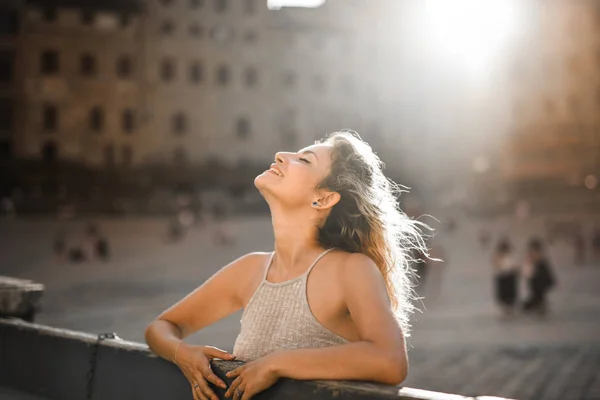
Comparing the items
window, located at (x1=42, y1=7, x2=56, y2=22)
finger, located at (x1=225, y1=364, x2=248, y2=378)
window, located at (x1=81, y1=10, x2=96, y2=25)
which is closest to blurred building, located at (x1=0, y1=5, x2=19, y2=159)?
window, located at (x1=42, y1=7, x2=56, y2=22)

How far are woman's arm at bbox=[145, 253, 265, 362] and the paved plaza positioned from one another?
462cm

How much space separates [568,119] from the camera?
60031 mm

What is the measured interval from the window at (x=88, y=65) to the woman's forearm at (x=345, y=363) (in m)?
52.6

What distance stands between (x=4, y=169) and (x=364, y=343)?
159 feet

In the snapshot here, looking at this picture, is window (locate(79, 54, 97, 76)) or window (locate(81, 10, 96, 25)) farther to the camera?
window (locate(79, 54, 97, 76))

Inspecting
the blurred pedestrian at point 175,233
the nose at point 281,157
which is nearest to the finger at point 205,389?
the nose at point 281,157

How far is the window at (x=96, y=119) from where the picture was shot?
170ft

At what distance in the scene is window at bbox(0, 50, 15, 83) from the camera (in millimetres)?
49125

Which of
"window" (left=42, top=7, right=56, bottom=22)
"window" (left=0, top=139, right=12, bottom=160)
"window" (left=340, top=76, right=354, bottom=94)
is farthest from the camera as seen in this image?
"window" (left=340, top=76, right=354, bottom=94)

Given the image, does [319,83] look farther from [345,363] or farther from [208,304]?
[345,363]

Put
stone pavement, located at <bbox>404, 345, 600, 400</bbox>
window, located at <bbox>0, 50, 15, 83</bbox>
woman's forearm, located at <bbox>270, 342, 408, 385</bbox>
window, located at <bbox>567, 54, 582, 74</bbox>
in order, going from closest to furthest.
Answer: woman's forearm, located at <bbox>270, 342, 408, 385</bbox>
stone pavement, located at <bbox>404, 345, 600, 400</bbox>
window, located at <bbox>0, 50, 15, 83</bbox>
window, located at <bbox>567, 54, 582, 74</bbox>

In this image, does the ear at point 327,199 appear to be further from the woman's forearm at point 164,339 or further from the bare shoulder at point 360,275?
the woman's forearm at point 164,339

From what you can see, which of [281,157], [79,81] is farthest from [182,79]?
[281,157]

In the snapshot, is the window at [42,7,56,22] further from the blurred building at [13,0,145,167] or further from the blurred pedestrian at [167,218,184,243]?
the blurred pedestrian at [167,218,184,243]
